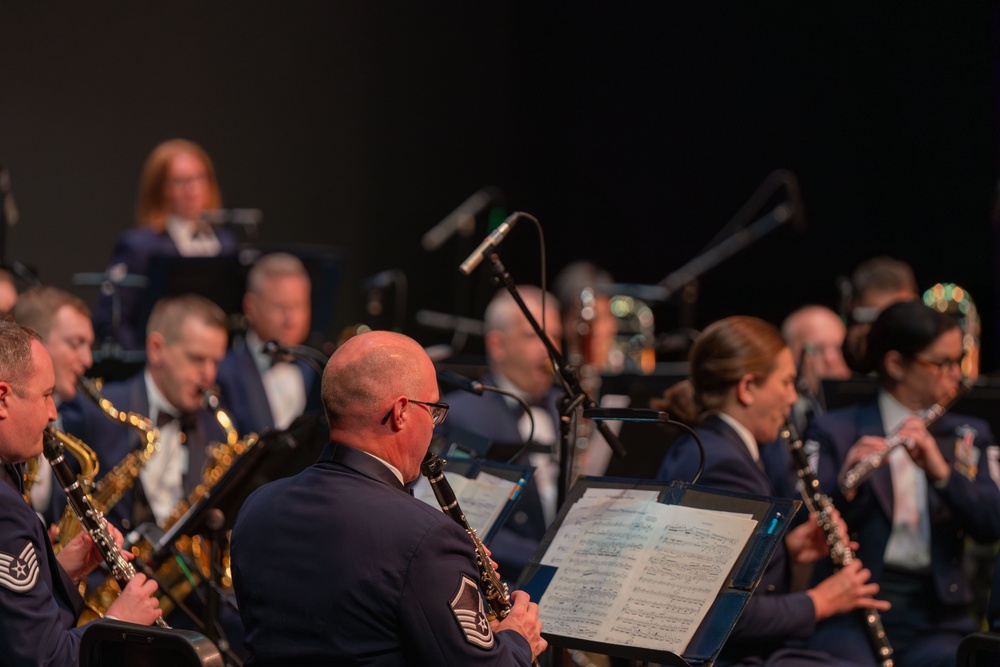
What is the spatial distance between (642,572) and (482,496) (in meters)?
0.69

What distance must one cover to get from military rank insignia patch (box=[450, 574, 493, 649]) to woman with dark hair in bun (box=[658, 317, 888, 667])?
4.07 feet

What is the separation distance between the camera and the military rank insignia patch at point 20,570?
2.70m

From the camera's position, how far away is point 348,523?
248 cm

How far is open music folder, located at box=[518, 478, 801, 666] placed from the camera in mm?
2877

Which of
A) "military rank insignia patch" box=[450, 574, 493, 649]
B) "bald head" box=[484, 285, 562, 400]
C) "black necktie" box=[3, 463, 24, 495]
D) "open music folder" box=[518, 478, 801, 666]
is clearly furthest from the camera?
"bald head" box=[484, 285, 562, 400]

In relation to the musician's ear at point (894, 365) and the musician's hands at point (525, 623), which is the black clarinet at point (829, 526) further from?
the musician's hands at point (525, 623)

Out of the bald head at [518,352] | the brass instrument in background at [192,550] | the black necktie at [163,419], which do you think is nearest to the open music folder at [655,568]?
the brass instrument in background at [192,550]

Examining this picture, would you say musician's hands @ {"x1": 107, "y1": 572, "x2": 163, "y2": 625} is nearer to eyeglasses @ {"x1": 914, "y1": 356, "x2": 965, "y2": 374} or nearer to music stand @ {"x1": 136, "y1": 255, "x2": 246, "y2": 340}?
eyeglasses @ {"x1": 914, "y1": 356, "x2": 965, "y2": 374}

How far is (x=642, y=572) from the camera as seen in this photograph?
2994 millimetres

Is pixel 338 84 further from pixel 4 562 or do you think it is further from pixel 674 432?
pixel 4 562

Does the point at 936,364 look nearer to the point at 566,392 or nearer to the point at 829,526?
the point at 829,526

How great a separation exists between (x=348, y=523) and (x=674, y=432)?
1955 millimetres

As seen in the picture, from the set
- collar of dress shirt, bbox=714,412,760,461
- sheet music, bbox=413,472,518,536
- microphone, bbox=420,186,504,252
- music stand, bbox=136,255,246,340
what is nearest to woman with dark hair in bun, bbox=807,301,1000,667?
collar of dress shirt, bbox=714,412,760,461

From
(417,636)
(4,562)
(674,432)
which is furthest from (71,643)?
(674,432)
